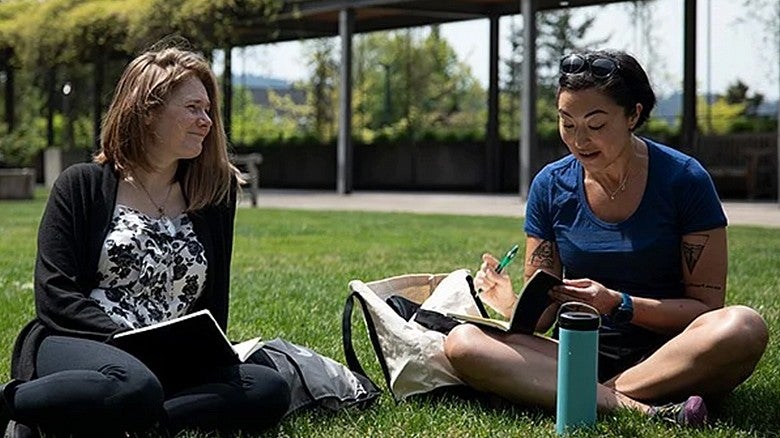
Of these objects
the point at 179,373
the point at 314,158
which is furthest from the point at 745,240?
the point at 314,158

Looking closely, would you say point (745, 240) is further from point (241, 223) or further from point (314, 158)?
point (314, 158)

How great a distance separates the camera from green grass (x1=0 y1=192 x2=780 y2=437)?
11.7ft

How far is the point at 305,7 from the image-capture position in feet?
66.7

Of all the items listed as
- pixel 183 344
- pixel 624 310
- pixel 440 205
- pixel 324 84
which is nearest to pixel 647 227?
pixel 624 310

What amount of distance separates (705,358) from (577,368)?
496mm

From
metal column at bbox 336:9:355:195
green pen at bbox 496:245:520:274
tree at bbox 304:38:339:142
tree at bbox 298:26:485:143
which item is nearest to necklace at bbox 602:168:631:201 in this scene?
green pen at bbox 496:245:520:274

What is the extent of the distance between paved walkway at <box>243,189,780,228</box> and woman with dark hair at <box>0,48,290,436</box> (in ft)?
31.5

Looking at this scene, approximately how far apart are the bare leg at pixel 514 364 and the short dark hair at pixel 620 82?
0.72 m

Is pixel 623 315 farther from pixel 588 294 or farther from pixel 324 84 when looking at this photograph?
pixel 324 84

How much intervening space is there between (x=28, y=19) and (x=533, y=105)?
10895mm

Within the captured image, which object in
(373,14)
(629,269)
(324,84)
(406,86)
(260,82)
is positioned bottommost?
(629,269)

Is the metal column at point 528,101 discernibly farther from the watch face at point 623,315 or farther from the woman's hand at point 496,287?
the watch face at point 623,315

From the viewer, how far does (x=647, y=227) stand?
3.64 m

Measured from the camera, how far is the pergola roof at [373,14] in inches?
767
